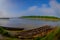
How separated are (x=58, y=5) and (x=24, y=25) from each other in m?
0.38

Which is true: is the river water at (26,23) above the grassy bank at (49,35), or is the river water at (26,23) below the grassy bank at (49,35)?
above

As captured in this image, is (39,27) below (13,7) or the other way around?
below

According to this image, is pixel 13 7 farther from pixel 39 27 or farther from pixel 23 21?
pixel 39 27

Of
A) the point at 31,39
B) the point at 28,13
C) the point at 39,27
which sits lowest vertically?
the point at 31,39

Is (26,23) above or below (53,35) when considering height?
above

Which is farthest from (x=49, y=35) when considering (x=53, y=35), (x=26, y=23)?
(x=26, y=23)

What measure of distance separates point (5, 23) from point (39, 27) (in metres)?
0.33

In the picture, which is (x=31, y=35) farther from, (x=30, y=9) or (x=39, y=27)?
(x=30, y=9)

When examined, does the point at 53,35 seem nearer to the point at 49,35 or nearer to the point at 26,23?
the point at 49,35

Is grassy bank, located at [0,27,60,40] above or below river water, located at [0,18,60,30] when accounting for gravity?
below

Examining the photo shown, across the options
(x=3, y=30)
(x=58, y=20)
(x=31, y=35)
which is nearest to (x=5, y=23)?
(x=3, y=30)

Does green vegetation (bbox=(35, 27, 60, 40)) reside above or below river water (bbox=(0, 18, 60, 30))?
below

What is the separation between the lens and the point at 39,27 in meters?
1.05

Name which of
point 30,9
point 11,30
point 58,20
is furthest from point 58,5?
point 11,30
